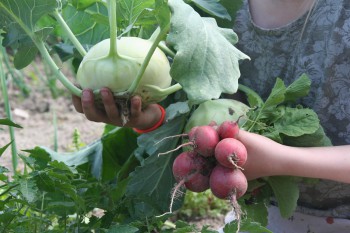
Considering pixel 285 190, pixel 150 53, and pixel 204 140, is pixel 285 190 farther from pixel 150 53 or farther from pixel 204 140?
pixel 150 53

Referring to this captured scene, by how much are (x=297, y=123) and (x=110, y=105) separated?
0.43 meters

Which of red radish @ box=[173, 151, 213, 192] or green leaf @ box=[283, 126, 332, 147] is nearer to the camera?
red radish @ box=[173, 151, 213, 192]

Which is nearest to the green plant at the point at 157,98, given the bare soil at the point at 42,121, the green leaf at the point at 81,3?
the green leaf at the point at 81,3

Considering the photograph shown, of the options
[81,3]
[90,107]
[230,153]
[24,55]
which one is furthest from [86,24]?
[230,153]

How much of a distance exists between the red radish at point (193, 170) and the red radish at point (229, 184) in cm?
4

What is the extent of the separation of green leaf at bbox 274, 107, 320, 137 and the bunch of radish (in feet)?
0.55

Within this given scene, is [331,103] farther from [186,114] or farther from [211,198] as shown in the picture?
[211,198]

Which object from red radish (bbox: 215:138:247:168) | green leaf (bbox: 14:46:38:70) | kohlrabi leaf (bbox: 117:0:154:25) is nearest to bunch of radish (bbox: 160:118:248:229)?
red radish (bbox: 215:138:247:168)

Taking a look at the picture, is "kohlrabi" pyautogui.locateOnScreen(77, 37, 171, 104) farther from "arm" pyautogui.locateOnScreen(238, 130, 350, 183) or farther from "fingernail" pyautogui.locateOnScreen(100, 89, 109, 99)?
"arm" pyautogui.locateOnScreen(238, 130, 350, 183)

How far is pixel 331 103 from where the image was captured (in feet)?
5.25

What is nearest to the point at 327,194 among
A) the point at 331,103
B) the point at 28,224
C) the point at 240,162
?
the point at 331,103

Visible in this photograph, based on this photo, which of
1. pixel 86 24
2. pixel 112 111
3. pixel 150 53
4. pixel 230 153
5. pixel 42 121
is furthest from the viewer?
pixel 42 121

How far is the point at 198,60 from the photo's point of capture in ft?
3.91

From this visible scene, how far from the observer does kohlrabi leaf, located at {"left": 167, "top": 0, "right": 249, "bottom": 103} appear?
1174mm
